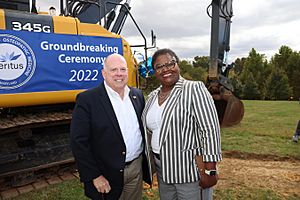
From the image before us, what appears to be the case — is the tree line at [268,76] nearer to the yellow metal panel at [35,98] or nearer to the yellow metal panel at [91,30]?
the yellow metal panel at [91,30]

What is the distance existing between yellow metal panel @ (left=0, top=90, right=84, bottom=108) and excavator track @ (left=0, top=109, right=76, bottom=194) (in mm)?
269

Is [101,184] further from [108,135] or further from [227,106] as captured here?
[227,106]

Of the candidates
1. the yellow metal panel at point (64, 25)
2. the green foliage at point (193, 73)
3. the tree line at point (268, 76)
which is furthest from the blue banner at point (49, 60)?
the green foliage at point (193, 73)

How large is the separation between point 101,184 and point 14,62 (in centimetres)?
228

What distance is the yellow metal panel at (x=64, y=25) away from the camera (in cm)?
419

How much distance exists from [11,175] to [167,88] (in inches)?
122

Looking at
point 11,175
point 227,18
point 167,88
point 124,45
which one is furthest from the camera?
point 227,18

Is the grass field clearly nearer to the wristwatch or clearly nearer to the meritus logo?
the meritus logo

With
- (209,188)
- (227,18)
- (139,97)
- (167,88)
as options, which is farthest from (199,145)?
(227,18)

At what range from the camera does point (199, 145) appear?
7.14 ft

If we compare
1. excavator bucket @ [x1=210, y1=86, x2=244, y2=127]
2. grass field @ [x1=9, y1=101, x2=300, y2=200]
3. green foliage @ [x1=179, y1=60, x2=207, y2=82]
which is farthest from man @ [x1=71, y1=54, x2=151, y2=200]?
green foliage @ [x1=179, y1=60, x2=207, y2=82]

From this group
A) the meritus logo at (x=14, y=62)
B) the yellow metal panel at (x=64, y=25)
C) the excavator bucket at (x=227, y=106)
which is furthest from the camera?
the excavator bucket at (x=227, y=106)

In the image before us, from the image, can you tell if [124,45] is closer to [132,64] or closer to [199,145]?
[132,64]

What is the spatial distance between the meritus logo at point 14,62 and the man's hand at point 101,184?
2161mm
